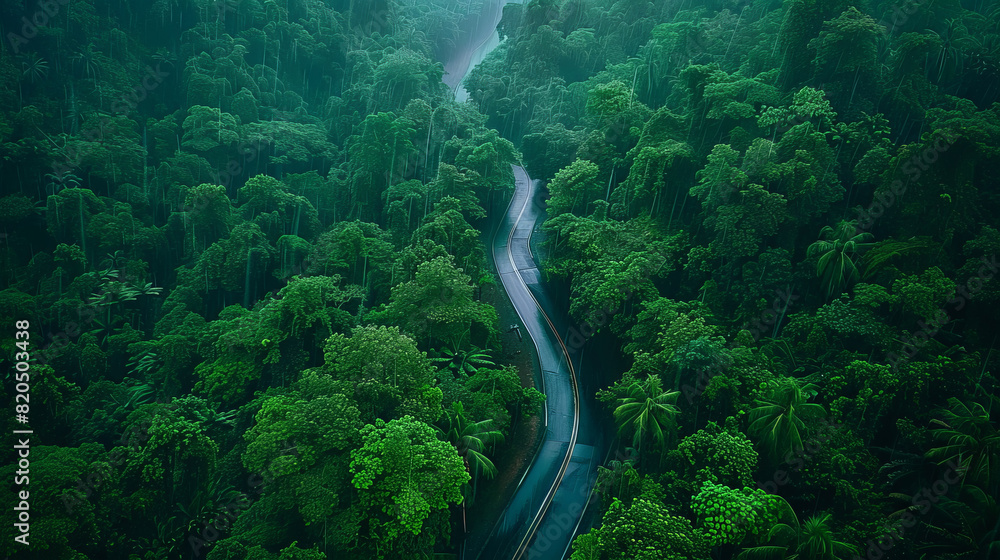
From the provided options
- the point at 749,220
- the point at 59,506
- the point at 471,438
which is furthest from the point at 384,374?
the point at 749,220

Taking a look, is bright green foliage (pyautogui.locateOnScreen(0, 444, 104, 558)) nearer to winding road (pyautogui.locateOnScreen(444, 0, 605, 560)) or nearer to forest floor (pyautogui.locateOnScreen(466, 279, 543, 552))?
winding road (pyautogui.locateOnScreen(444, 0, 605, 560))

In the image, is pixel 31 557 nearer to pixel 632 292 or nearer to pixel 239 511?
pixel 239 511

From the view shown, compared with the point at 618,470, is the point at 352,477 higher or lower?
higher

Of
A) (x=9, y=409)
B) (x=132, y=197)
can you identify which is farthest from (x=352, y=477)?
(x=132, y=197)

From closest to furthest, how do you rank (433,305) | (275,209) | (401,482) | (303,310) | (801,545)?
1. (801,545)
2. (401,482)
3. (303,310)
4. (433,305)
5. (275,209)

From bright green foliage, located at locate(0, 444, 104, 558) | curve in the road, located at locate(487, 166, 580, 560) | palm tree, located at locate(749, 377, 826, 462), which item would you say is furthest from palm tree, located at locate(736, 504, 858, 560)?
bright green foliage, located at locate(0, 444, 104, 558)

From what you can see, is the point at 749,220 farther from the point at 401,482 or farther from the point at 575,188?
the point at 401,482

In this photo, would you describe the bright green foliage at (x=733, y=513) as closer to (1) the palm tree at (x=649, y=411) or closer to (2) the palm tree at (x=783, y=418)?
(2) the palm tree at (x=783, y=418)
